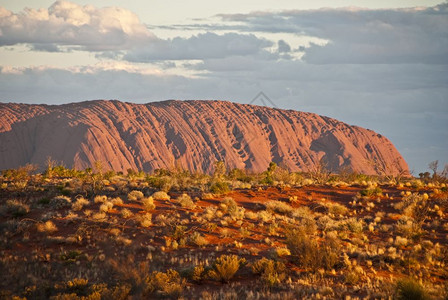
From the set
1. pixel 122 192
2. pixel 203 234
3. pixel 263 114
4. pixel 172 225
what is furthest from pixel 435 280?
pixel 263 114

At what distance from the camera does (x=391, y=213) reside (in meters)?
25.2

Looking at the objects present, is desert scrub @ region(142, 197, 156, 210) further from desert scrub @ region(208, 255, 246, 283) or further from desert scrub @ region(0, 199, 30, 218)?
desert scrub @ region(208, 255, 246, 283)

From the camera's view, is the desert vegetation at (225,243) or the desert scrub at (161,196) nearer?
the desert vegetation at (225,243)

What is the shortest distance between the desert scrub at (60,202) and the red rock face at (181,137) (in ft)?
213

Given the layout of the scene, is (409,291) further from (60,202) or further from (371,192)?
(60,202)

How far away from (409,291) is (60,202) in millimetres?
19791

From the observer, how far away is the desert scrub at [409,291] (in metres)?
10.8

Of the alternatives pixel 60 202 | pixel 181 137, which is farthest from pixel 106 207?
pixel 181 137

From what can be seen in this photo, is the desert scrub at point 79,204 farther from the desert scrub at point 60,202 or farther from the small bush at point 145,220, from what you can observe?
the small bush at point 145,220

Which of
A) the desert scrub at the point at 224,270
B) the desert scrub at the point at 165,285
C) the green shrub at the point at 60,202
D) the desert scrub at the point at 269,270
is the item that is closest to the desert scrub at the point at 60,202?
the green shrub at the point at 60,202

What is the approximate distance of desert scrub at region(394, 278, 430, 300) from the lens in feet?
35.3

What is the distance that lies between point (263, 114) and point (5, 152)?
7027 centimetres

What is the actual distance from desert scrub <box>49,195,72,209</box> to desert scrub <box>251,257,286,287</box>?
1356 cm

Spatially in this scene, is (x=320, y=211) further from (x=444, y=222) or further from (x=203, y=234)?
(x=203, y=234)
